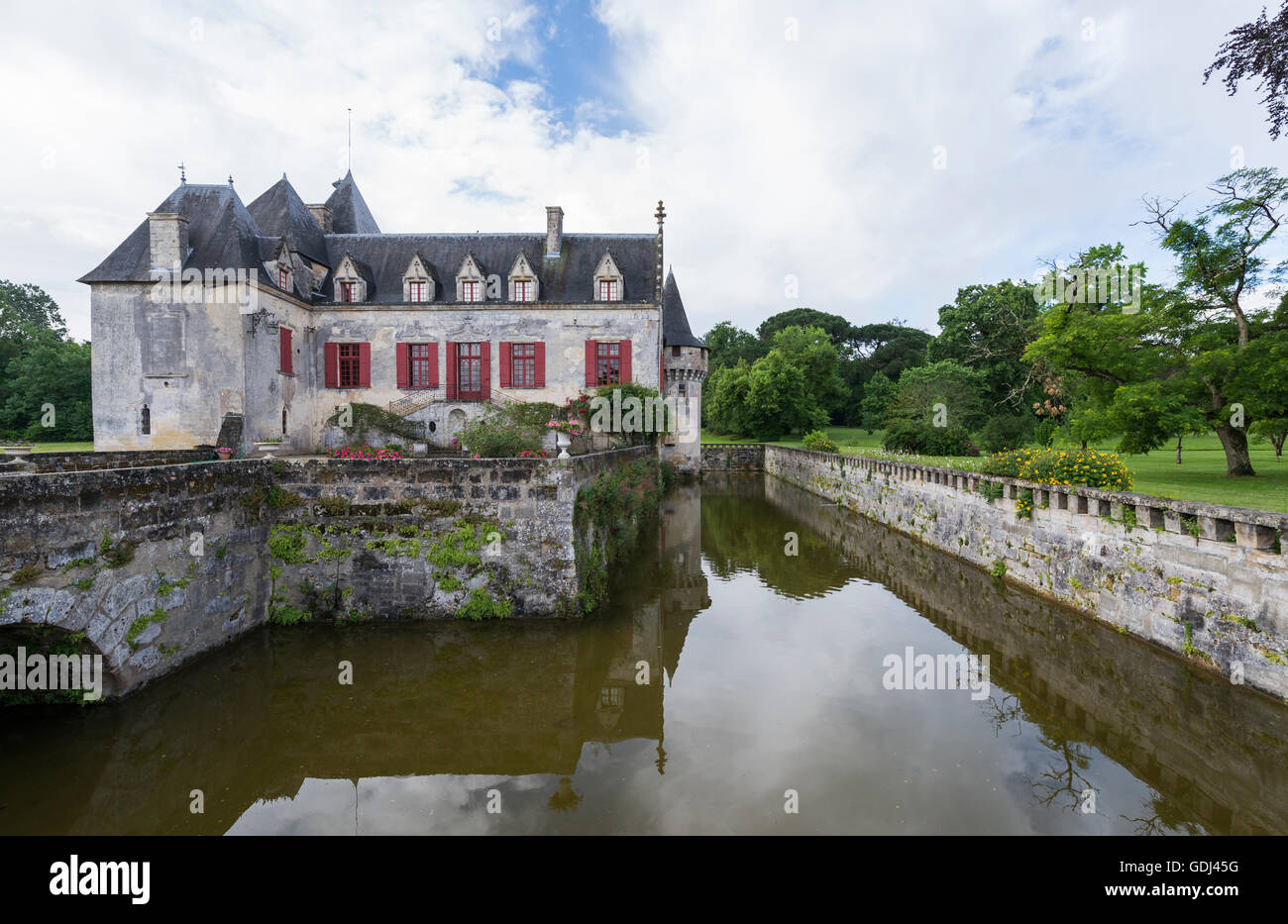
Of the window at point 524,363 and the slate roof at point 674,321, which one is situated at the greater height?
the slate roof at point 674,321

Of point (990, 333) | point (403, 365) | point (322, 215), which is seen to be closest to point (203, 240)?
point (403, 365)

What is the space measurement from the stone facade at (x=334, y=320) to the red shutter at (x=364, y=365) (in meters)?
0.04

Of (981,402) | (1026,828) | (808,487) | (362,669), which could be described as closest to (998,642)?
(1026,828)

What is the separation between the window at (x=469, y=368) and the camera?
23.7m

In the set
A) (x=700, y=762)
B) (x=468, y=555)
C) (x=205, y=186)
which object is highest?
(x=205, y=186)

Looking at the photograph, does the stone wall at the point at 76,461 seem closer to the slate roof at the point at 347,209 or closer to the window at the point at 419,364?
the window at the point at 419,364

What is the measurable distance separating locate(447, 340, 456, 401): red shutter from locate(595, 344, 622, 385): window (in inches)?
222

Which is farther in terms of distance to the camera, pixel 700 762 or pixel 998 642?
pixel 998 642

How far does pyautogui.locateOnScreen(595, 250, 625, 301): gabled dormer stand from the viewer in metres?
24.4

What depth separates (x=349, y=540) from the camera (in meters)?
8.93

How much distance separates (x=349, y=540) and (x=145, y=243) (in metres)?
17.5

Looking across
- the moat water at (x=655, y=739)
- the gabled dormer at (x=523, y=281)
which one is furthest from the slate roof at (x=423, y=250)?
the moat water at (x=655, y=739)

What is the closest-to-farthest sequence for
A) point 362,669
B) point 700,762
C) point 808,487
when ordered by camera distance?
point 700,762 < point 362,669 < point 808,487
